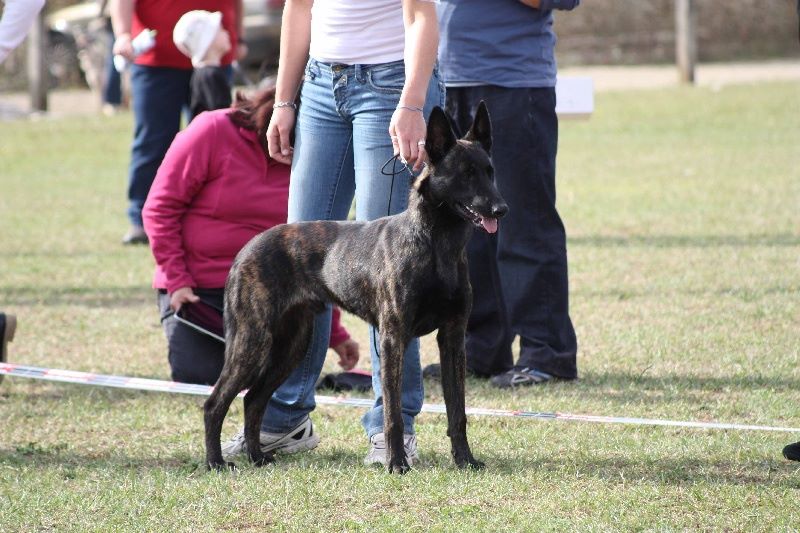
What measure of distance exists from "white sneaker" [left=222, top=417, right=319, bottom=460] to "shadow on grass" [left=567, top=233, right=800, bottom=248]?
15.6 feet

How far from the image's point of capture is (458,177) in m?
3.95

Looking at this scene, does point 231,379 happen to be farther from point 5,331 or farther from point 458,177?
point 5,331

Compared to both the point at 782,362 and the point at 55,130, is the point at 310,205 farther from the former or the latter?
the point at 55,130

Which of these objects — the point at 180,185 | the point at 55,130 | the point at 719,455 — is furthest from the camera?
the point at 55,130

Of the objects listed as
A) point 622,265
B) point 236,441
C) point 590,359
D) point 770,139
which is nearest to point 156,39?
point 622,265

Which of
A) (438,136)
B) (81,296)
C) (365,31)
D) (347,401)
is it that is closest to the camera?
(438,136)

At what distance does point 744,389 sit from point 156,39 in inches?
204

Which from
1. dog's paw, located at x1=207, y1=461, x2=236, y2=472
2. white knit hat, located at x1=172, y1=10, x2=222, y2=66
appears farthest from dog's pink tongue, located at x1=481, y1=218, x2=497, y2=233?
white knit hat, located at x1=172, y1=10, x2=222, y2=66

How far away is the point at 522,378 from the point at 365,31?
6.44 feet

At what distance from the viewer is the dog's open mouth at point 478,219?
3.88 metres

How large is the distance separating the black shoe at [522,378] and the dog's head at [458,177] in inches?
68.3

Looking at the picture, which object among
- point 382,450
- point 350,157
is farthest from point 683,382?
point 350,157

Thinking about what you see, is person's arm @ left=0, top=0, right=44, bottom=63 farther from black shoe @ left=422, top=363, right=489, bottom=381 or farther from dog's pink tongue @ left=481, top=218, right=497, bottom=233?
black shoe @ left=422, top=363, right=489, bottom=381

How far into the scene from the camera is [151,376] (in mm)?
5949
